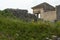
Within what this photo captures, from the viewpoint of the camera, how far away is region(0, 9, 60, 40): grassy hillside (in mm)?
6879

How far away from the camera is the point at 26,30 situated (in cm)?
725

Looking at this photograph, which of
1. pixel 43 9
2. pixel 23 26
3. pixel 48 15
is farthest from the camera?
pixel 43 9

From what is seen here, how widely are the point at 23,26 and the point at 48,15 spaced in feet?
34.7

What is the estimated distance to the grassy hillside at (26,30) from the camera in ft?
22.6

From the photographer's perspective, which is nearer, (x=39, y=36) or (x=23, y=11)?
(x=39, y=36)

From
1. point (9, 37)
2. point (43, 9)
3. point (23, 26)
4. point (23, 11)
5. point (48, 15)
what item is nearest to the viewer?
point (9, 37)

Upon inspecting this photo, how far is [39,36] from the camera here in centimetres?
701

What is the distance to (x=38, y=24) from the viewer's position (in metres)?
7.60

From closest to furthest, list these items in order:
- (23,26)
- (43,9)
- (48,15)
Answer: (23,26) < (48,15) < (43,9)

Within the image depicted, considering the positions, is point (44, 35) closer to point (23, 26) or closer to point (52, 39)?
point (52, 39)

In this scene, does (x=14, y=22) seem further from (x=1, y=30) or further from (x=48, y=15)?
(x=48, y=15)

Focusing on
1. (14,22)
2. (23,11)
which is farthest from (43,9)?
(14,22)

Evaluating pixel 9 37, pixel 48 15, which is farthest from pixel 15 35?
pixel 48 15

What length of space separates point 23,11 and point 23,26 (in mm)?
4998
